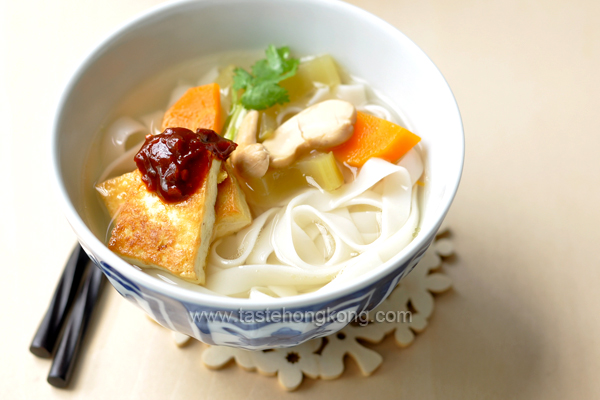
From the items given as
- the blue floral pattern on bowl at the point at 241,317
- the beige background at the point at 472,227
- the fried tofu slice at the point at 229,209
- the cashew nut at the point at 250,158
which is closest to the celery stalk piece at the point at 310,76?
the cashew nut at the point at 250,158

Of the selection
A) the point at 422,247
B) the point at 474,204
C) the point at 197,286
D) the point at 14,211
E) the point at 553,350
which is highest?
the point at 422,247

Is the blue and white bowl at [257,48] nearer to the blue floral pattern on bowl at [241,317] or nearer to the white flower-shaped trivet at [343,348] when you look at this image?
the blue floral pattern on bowl at [241,317]

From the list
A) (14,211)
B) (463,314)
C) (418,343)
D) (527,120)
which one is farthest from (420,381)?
(14,211)

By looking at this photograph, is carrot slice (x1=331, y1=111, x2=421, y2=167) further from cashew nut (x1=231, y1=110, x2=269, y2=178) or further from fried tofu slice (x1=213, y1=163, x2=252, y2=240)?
fried tofu slice (x1=213, y1=163, x2=252, y2=240)

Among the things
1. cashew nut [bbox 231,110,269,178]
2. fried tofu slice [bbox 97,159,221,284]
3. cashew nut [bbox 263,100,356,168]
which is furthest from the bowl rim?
cashew nut [bbox 231,110,269,178]

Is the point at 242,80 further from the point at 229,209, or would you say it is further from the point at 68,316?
the point at 68,316

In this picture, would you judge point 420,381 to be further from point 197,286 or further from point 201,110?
point 201,110

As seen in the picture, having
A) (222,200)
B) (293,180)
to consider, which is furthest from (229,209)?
(293,180)

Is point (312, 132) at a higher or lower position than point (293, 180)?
higher
